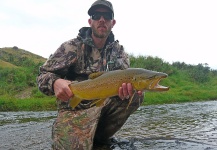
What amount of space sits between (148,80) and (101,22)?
1.60 m

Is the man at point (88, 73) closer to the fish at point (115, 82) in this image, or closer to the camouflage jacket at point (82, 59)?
the camouflage jacket at point (82, 59)

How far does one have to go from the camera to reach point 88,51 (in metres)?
4.37

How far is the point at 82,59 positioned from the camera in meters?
4.28

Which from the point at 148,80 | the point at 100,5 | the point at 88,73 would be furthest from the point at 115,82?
the point at 100,5

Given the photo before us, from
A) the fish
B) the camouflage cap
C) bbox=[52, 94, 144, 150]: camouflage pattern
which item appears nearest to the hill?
the camouflage cap

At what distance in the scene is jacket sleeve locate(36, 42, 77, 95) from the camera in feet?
12.5

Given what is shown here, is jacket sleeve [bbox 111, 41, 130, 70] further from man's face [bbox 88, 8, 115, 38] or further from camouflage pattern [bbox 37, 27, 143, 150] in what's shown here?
man's face [bbox 88, 8, 115, 38]

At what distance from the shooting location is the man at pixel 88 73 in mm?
3633

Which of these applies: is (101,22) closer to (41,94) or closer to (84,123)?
(84,123)

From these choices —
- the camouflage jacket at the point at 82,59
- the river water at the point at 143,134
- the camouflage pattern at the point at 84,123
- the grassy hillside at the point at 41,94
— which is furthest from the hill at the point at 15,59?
the camouflage pattern at the point at 84,123

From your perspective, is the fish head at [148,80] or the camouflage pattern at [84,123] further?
the camouflage pattern at [84,123]

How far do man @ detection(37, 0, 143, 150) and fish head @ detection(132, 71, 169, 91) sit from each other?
41.8 inches

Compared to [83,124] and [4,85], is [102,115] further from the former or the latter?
[4,85]

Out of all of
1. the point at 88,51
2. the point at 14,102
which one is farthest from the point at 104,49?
the point at 14,102
